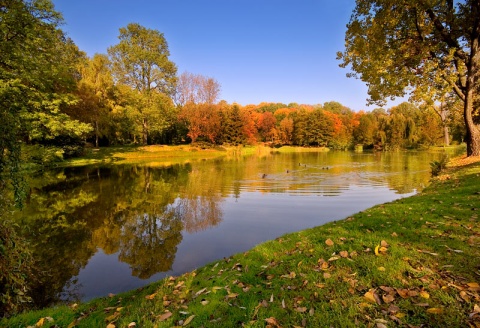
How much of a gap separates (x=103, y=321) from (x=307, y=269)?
10.9 feet

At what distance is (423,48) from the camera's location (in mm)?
15125

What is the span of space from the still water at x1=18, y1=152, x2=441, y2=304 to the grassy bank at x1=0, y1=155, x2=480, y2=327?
1.61 meters

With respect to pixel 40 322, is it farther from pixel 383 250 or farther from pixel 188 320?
pixel 383 250

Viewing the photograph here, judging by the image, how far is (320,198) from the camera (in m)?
13.8

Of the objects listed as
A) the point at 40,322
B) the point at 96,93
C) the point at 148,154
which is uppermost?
the point at 96,93

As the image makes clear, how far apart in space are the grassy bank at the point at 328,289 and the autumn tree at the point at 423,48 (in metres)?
12.4

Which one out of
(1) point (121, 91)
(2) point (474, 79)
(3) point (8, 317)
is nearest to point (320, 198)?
(2) point (474, 79)

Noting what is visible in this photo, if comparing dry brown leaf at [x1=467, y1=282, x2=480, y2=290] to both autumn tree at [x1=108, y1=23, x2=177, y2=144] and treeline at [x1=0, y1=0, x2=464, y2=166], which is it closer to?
treeline at [x1=0, y1=0, x2=464, y2=166]

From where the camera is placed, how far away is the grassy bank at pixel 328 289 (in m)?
3.32

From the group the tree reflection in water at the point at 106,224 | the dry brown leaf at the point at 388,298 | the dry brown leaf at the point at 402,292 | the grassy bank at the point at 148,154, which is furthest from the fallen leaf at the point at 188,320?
the grassy bank at the point at 148,154

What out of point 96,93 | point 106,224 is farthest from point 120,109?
point 106,224

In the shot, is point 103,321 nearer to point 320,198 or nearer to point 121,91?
point 320,198

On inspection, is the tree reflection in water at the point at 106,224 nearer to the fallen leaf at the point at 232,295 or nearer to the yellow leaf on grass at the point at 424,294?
the fallen leaf at the point at 232,295

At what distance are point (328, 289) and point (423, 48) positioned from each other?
16576mm
